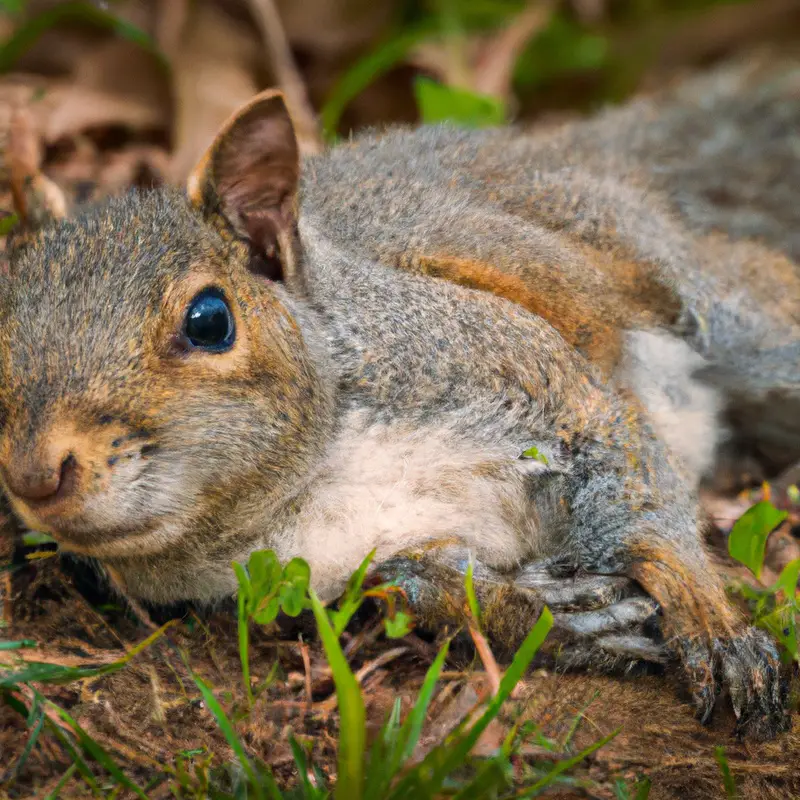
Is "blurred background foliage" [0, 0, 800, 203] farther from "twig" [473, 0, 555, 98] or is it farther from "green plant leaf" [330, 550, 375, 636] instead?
"green plant leaf" [330, 550, 375, 636]

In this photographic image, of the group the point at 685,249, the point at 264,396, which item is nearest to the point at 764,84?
the point at 685,249

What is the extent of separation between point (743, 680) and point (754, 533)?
0.48 metres

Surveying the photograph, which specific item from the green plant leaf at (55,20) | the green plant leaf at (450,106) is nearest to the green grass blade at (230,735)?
the green plant leaf at (450,106)

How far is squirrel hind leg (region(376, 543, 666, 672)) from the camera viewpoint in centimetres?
306

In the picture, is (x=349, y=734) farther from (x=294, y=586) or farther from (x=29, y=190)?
(x=29, y=190)

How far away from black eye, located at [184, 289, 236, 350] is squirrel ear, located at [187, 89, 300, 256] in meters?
0.33

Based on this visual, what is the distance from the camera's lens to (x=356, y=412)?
3.08 metres

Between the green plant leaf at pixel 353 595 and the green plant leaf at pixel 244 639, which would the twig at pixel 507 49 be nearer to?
the green plant leaf at pixel 353 595

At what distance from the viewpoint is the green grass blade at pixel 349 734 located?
231 centimetres

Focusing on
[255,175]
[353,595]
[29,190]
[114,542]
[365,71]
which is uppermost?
[365,71]

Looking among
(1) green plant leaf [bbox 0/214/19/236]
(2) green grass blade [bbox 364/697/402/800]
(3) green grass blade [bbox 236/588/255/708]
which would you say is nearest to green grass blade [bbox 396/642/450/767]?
(2) green grass blade [bbox 364/697/402/800]

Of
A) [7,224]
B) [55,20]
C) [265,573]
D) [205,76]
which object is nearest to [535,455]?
[265,573]

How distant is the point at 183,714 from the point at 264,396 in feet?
2.84

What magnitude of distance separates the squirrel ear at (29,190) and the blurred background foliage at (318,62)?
33 cm
